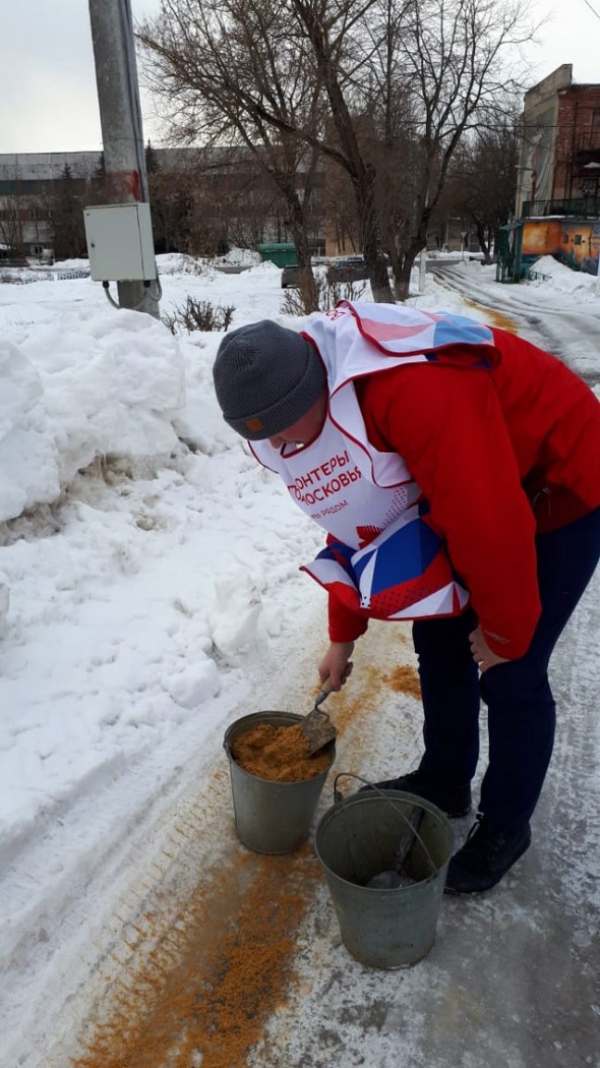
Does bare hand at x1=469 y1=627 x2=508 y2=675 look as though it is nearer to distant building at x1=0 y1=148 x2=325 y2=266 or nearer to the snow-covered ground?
the snow-covered ground

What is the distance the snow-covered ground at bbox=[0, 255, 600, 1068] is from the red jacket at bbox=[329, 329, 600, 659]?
120 cm

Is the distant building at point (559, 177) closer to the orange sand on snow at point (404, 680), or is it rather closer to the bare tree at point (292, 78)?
the bare tree at point (292, 78)

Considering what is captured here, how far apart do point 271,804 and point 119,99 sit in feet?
17.8

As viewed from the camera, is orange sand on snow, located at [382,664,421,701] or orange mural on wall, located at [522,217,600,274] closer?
orange sand on snow, located at [382,664,421,701]

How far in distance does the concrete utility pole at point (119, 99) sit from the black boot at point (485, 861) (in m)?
5.48

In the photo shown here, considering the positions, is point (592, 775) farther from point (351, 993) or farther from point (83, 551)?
point (83, 551)

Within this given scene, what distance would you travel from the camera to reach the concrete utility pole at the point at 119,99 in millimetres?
5762

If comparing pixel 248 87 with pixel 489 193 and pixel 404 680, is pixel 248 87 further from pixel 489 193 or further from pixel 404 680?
pixel 489 193

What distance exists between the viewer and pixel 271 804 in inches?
98.3

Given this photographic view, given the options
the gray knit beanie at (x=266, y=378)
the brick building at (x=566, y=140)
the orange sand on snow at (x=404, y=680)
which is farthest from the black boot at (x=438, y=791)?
the brick building at (x=566, y=140)

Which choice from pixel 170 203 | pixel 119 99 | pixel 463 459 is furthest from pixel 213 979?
pixel 170 203

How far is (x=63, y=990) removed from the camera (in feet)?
7.13

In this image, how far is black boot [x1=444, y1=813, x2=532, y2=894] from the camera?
2430 mm

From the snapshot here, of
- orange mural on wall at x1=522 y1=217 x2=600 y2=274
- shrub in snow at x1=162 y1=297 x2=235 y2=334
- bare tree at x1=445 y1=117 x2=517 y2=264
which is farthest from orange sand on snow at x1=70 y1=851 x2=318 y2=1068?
bare tree at x1=445 y1=117 x2=517 y2=264
